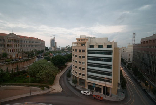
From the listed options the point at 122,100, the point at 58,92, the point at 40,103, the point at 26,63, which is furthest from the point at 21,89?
the point at 122,100

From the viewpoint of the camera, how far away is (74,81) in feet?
121

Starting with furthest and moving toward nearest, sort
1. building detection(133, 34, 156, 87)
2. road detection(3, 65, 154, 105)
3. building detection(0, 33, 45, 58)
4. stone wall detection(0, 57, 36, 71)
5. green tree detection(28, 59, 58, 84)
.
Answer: building detection(0, 33, 45, 58), stone wall detection(0, 57, 36, 71), green tree detection(28, 59, 58, 84), building detection(133, 34, 156, 87), road detection(3, 65, 154, 105)

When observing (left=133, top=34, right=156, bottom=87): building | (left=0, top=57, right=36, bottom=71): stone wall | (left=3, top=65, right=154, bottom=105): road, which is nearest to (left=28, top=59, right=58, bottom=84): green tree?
(left=3, top=65, right=154, bottom=105): road

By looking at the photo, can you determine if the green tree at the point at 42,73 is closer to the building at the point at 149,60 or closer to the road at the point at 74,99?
the road at the point at 74,99

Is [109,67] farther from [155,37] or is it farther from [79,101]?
[155,37]

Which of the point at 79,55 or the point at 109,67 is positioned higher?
the point at 79,55

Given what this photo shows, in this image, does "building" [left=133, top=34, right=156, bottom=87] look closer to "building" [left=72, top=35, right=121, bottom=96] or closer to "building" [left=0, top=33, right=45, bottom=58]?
"building" [left=72, top=35, right=121, bottom=96]

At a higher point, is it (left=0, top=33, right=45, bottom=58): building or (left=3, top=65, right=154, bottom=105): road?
(left=0, top=33, right=45, bottom=58): building

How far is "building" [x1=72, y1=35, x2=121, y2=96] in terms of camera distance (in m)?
29.8

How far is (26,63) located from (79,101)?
38.0 meters

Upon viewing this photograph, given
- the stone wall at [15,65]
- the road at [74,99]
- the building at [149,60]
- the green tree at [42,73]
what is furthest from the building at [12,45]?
the building at [149,60]

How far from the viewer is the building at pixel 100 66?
97.9 feet

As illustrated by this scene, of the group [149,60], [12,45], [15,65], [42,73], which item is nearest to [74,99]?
[42,73]

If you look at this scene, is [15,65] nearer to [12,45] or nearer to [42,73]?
[12,45]
